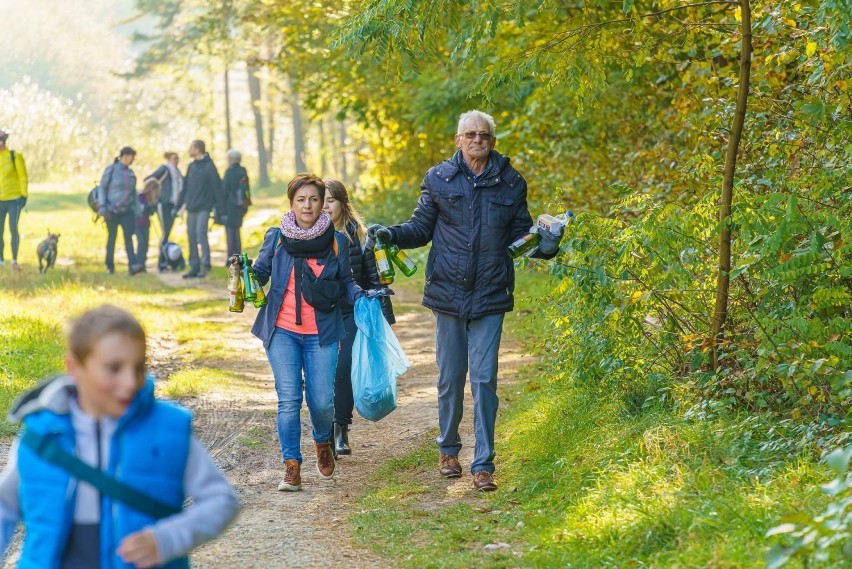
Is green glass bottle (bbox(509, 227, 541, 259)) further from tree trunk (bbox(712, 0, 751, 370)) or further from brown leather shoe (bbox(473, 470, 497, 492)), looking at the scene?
brown leather shoe (bbox(473, 470, 497, 492))

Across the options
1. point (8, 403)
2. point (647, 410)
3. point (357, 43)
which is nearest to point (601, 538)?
point (647, 410)

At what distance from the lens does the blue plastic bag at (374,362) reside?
7660 mm

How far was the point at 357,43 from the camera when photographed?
318 inches

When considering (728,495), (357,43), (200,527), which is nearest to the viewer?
(200,527)

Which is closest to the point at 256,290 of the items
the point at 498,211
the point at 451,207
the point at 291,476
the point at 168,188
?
the point at 291,476

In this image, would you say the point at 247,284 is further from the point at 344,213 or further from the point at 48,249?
the point at 48,249

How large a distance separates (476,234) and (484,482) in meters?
1.50

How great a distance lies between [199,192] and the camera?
1905 cm

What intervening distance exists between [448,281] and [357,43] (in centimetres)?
183

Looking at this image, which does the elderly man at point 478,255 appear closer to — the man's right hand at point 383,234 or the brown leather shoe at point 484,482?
the brown leather shoe at point 484,482

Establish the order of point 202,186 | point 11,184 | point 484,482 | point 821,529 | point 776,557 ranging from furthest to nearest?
point 202,186, point 11,184, point 484,482, point 821,529, point 776,557

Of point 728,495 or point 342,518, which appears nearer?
point 728,495

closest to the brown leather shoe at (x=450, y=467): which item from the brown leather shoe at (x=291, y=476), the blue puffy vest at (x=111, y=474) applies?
the brown leather shoe at (x=291, y=476)

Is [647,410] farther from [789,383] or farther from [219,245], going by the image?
[219,245]
